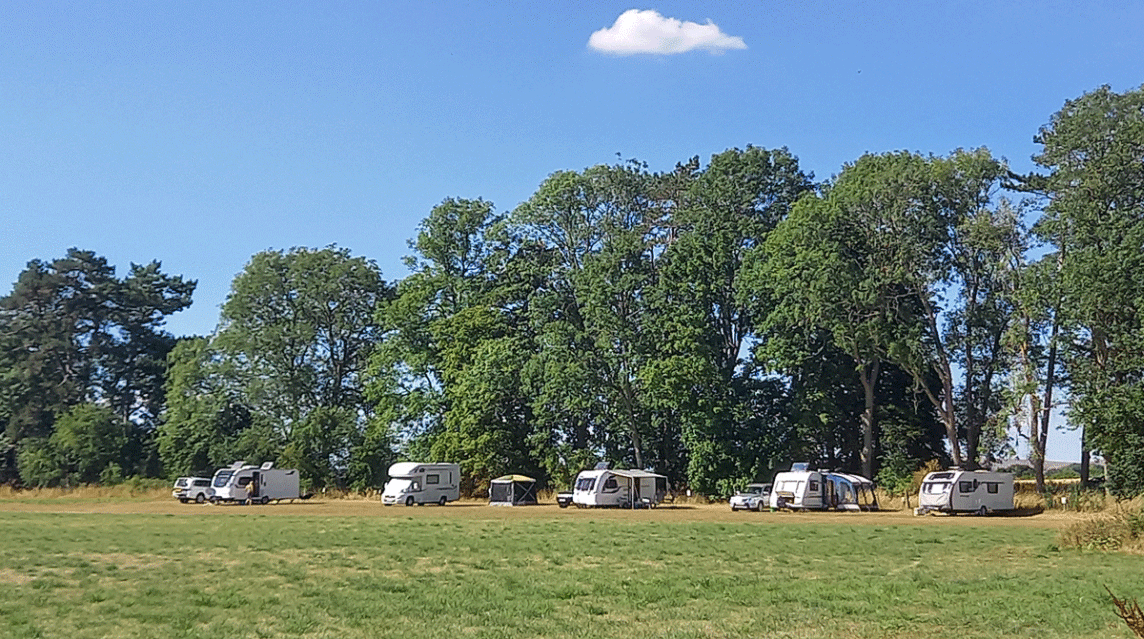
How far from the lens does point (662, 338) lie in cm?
5953

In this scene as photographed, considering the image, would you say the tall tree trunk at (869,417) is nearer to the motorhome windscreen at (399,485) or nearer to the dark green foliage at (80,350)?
the motorhome windscreen at (399,485)

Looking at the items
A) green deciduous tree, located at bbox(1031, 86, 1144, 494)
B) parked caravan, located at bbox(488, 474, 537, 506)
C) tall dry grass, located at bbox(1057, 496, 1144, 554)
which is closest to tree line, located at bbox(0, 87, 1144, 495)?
green deciduous tree, located at bbox(1031, 86, 1144, 494)

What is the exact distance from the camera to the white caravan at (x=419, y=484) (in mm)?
55438

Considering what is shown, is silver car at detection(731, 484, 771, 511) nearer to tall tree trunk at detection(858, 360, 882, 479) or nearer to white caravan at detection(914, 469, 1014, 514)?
white caravan at detection(914, 469, 1014, 514)

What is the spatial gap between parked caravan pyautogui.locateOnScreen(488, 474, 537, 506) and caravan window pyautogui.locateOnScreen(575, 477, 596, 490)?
3552 millimetres

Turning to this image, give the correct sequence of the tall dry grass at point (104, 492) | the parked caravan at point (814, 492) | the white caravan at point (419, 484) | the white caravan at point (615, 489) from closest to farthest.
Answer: the parked caravan at point (814, 492) < the white caravan at point (615, 489) < the white caravan at point (419, 484) < the tall dry grass at point (104, 492)

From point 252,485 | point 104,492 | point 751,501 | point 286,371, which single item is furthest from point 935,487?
point 104,492

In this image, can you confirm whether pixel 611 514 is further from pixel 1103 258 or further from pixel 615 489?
pixel 1103 258

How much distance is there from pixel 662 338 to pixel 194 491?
2624 cm

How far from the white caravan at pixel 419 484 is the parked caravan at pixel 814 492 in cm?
1697

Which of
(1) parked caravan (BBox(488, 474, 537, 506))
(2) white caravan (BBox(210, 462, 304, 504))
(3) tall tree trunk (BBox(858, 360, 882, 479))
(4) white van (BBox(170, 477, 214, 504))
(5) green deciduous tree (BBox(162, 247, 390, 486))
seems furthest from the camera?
(5) green deciduous tree (BBox(162, 247, 390, 486))

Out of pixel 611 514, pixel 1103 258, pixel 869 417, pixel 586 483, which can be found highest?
pixel 1103 258

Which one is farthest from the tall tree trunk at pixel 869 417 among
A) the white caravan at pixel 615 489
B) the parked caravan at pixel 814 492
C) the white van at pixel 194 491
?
the white van at pixel 194 491

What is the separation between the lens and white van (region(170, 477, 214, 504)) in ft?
192
